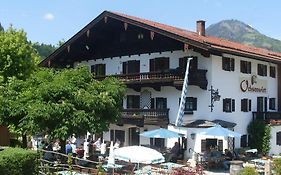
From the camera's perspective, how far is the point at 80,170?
18.3 meters

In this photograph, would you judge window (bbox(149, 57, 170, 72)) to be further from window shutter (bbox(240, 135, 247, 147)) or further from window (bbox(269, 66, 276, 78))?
window (bbox(269, 66, 276, 78))

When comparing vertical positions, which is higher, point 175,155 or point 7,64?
point 7,64

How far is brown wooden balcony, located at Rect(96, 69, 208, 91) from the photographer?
2598 centimetres

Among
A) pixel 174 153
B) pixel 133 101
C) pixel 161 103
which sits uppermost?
pixel 133 101

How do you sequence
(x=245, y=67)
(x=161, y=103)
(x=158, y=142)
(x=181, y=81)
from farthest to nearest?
1. (x=245, y=67)
2. (x=161, y=103)
3. (x=158, y=142)
4. (x=181, y=81)

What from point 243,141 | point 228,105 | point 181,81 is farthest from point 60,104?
point 243,141

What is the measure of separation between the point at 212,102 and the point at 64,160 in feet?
34.0

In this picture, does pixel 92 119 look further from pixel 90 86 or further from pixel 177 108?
pixel 177 108

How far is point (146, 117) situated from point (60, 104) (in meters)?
9.37

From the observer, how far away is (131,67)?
1208 inches

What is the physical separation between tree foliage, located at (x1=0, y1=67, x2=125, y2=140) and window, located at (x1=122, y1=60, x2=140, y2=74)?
8.49 meters

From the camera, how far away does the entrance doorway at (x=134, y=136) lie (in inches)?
1172

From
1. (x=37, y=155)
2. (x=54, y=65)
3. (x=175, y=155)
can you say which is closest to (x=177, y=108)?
(x=175, y=155)

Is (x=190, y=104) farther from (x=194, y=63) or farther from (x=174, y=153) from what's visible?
(x=174, y=153)
